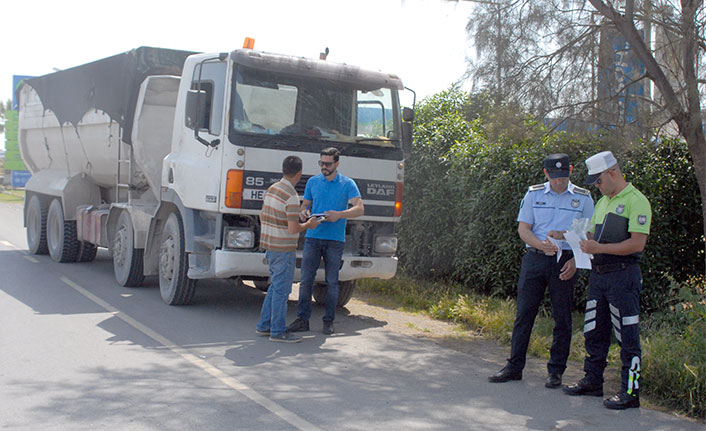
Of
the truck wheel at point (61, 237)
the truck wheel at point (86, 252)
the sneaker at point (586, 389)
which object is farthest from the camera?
the truck wheel at point (86, 252)

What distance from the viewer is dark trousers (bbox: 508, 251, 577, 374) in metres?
6.03

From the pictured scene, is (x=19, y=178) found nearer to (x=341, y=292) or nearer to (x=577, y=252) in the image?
(x=341, y=292)

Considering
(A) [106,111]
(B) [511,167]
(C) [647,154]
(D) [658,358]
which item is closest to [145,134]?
(A) [106,111]

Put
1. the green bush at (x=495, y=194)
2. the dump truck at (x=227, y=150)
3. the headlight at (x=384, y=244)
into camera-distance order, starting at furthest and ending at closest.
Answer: the headlight at (x=384, y=244) → the dump truck at (x=227, y=150) → the green bush at (x=495, y=194)

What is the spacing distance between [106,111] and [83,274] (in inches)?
102

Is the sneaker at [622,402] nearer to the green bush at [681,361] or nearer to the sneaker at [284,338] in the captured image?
the green bush at [681,361]

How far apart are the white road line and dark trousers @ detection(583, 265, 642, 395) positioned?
236cm

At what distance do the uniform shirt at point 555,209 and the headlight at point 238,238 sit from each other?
3.16 m

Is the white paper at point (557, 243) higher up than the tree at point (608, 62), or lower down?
lower down

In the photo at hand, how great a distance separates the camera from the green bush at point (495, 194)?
7805 mm

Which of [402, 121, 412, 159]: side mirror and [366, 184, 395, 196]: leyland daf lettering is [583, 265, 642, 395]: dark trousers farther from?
[402, 121, 412, 159]: side mirror

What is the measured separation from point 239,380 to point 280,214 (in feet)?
6.44

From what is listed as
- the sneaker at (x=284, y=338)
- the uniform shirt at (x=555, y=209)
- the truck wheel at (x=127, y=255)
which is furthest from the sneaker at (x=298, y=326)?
the truck wheel at (x=127, y=255)

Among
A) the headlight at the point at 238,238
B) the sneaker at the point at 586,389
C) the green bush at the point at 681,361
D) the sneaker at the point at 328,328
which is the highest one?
the headlight at the point at 238,238
